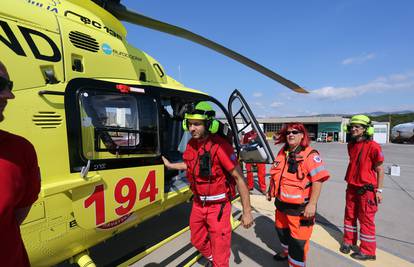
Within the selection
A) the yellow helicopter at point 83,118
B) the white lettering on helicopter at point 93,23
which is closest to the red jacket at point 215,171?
the yellow helicopter at point 83,118

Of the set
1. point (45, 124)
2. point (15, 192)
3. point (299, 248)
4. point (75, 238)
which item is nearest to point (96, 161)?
point (45, 124)

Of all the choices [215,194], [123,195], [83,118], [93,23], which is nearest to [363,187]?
[215,194]

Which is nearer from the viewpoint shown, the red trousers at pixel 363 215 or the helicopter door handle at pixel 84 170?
the helicopter door handle at pixel 84 170

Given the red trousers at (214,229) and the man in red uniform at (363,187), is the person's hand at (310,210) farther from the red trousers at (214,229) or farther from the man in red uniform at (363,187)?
the man in red uniform at (363,187)

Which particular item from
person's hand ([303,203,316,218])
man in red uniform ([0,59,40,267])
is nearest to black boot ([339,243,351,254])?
person's hand ([303,203,316,218])

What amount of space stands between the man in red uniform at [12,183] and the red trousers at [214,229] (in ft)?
5.20

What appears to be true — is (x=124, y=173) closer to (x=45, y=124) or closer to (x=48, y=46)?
(x=45, y=124)

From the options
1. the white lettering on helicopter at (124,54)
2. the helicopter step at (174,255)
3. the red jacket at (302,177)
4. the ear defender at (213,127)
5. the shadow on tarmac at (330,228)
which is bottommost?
the shadow on tarmac at (330,228)

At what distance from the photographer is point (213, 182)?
245 centimetres

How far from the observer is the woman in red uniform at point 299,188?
2.43 metres

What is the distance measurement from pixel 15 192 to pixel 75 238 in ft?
4.43

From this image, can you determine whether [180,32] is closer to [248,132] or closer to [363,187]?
[248,132]

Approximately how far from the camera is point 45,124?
6.43ft

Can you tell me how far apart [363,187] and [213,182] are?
1.97m
